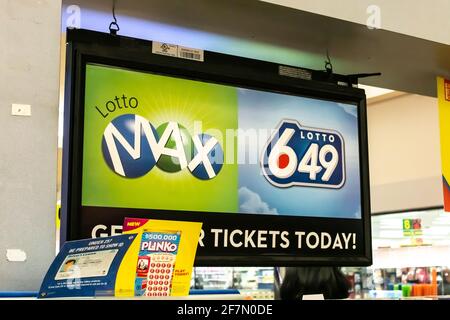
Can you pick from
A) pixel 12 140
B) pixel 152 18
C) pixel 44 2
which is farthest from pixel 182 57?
pixel 12 140

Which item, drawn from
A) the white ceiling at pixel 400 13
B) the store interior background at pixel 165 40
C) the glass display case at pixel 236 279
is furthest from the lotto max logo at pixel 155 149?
the glass display case at pixel 236 279

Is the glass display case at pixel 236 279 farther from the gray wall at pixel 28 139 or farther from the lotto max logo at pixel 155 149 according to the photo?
the gray wall at pixel 28 139

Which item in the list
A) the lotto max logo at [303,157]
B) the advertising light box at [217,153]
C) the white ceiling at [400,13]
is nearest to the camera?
the advertising light box at [217,153]

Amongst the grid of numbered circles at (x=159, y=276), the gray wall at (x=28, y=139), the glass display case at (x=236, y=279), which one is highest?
the gray wall at (x=28, y=139)

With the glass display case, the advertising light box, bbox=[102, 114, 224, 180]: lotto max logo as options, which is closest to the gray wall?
the advertising light box

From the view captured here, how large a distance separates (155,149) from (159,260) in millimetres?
885

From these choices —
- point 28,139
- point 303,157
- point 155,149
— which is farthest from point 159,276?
point 303,157

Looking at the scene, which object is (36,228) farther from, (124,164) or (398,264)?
(398,264)

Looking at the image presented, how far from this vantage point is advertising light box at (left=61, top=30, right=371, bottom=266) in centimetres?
190

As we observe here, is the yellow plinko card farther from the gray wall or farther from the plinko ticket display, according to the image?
the gray wall

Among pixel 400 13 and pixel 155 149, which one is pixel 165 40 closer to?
pixel 155 149

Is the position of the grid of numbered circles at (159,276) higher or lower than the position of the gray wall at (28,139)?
lower

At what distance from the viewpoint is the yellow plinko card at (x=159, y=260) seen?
3.69 ft

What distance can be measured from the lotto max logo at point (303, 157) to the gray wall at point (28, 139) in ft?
2.83
